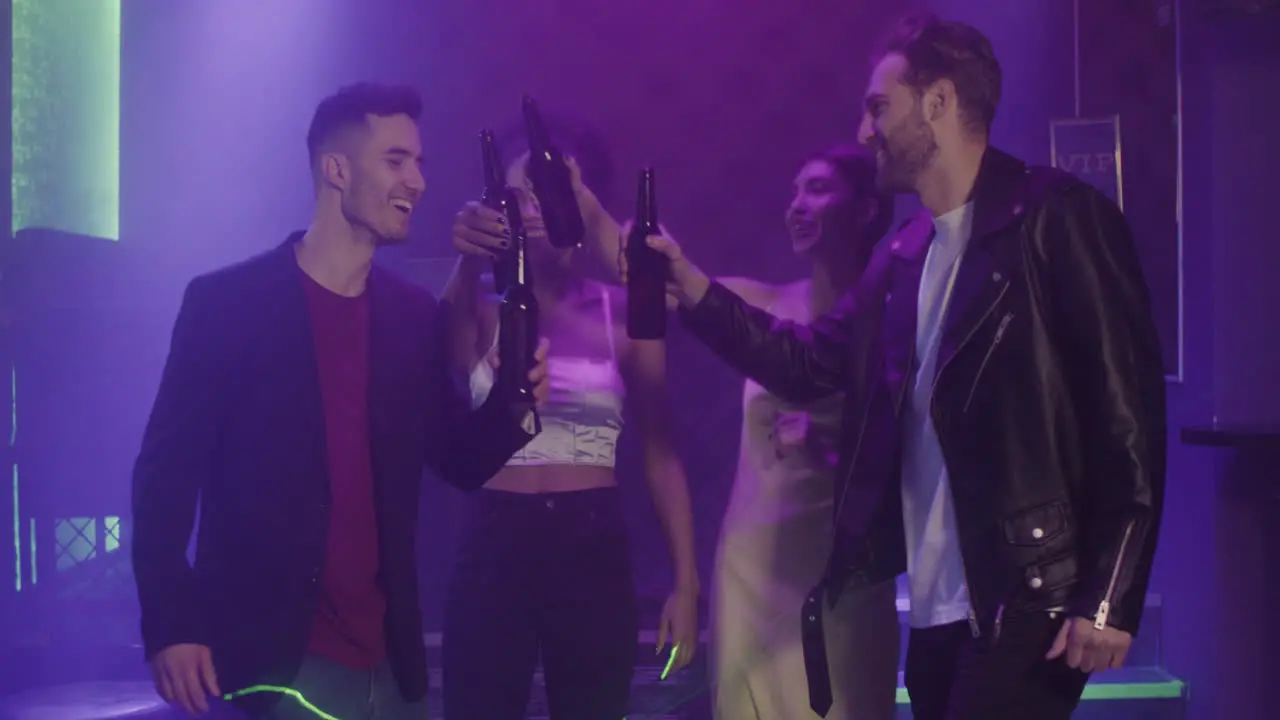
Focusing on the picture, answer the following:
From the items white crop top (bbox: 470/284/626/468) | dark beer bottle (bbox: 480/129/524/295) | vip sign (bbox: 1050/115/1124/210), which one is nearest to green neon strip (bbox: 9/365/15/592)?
white crop top (bbox: 470/284/626/468)

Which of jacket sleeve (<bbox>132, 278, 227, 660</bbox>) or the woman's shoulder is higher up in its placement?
the woman's shoulder

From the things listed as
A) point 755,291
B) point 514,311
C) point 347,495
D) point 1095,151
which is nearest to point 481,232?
point 514,311

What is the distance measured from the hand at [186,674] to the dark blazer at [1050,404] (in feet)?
3.68

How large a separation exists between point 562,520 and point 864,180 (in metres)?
0.92

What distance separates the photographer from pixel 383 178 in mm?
1942

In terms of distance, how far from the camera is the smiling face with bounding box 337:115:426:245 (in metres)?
1.91

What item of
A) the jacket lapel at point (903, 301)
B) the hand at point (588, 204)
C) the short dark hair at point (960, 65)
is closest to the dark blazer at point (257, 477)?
the hand at point (588, 204)

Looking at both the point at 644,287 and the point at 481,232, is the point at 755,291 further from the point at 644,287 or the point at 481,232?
the point at 481,232

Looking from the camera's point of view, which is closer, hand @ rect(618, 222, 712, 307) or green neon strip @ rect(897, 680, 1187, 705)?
hand @ rect(618, 222, 712, 307)

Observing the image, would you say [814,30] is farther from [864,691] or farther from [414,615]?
[414,615]

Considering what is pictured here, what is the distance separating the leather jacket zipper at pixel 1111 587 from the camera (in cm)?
136

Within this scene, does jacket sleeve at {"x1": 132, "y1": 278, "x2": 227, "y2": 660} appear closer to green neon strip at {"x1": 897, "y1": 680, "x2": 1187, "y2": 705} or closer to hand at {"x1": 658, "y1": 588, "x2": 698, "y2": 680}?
hand at {"x1": 658, "y1": 588, "x2": 698, "y2": 680}

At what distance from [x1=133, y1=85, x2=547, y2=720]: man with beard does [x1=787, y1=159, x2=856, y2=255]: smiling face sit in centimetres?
76

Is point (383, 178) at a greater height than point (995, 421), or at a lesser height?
greater
